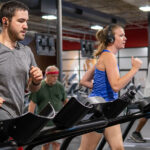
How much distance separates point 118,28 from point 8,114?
144cm

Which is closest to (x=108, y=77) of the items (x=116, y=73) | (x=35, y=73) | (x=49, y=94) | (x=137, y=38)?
(x=116, y=73)

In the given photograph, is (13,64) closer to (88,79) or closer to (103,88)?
(103,88)

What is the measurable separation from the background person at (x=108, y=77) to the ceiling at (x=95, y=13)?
4362 mm

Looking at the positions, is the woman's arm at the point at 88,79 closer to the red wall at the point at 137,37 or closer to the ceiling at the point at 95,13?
the ceiling at the point at 95,13

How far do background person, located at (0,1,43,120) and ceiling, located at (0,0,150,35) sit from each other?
16.8 ft

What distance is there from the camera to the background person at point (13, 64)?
1.91 m

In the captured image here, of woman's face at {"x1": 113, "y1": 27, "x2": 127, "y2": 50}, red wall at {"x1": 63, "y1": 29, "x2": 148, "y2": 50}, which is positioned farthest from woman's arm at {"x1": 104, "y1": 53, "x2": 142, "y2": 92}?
red wall at {"x1": 63, "y1": 29, "x2": 148, "y2": 50}

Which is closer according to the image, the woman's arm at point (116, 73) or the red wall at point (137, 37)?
the woman's arm at point (116, 73)

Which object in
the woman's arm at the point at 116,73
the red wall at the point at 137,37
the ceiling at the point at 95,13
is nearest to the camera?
the woman's arm at the point at 116,73

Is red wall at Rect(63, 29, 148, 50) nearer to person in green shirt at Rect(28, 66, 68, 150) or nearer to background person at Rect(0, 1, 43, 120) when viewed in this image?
person in green shirt at Rect(28, 66, 68, 150)

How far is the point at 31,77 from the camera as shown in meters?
2.02

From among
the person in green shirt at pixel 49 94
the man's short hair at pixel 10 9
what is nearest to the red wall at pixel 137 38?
the person in green shirt at pixel 49 94

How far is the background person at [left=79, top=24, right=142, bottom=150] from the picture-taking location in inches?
105

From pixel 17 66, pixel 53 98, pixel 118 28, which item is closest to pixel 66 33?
pixel 53 98
